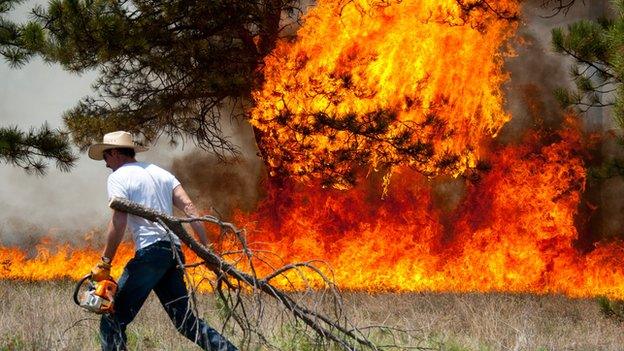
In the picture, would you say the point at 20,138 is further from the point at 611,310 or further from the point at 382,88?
the point at 611,310

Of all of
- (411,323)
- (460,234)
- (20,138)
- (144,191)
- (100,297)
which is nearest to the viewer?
(100,297)

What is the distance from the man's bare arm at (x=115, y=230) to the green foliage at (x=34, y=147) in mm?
7263

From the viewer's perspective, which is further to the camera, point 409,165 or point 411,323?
point 409,165

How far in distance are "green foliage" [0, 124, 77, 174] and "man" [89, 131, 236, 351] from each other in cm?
683

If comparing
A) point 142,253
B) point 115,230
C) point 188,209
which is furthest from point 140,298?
point 188,209

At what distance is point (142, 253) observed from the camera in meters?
5.46

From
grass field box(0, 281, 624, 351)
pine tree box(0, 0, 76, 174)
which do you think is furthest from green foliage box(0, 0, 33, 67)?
grass field box(0, 281, 624, 351)

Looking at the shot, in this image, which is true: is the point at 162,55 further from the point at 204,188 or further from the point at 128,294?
Answer: the point at 128,294

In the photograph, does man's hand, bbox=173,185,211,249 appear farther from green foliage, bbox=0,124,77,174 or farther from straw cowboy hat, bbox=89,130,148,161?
green foliage, bbox=0,124,77,174

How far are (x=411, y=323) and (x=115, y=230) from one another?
3919 millimetres

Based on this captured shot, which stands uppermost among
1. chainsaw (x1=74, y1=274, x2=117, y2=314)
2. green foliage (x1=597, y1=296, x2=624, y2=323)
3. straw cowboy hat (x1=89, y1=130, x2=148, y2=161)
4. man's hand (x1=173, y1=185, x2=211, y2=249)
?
green foliage (x1=597, y1=296, x2=624, y2=323)

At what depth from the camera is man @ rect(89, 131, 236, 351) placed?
5.42m

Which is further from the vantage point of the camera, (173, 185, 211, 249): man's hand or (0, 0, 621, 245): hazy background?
(0, 0, 621, 245): hazy background

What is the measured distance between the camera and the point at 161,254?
217 inches
